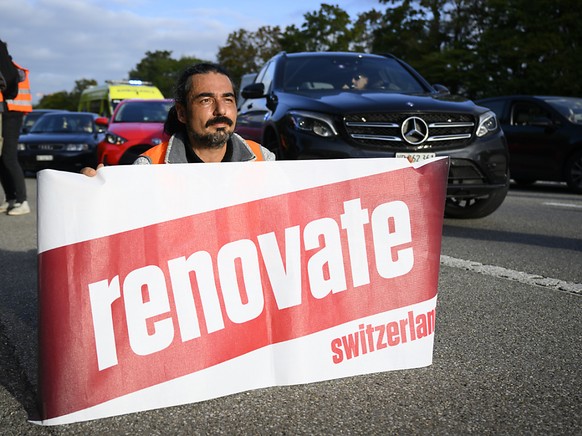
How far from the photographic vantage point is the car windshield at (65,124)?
17016 mm

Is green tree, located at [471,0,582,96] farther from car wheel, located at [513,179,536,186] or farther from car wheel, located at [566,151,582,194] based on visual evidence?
car wheel, located at [566,151,582,194]

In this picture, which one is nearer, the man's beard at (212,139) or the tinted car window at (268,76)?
the man's beard at (212,139)

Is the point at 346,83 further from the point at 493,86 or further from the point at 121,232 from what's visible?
the point at 493,86

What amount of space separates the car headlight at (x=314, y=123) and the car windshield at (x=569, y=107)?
23.6 feet

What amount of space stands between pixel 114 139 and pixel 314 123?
5812 mm

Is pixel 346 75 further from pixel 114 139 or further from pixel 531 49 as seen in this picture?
pixel 531 49

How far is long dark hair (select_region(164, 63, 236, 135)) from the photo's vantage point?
132 inches

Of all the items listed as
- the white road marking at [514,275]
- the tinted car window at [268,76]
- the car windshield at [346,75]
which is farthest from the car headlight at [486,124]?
the tinted car window at [268,76]

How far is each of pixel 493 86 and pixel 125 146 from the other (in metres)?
25.6

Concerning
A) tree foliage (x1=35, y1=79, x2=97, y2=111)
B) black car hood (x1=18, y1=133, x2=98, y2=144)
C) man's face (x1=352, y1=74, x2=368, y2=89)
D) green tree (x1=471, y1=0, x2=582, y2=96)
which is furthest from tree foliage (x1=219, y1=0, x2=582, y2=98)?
tree foliage (x1=35, y1=79, x2=97, y2=111)

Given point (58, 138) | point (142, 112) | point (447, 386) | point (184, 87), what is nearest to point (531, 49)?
point (58, 138)

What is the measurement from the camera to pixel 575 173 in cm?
1182

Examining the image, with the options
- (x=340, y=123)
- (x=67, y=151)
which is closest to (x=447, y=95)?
(x=340, y=123)

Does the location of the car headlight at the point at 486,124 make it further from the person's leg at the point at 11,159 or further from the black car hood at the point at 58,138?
the black car hood at the point at 58,138
